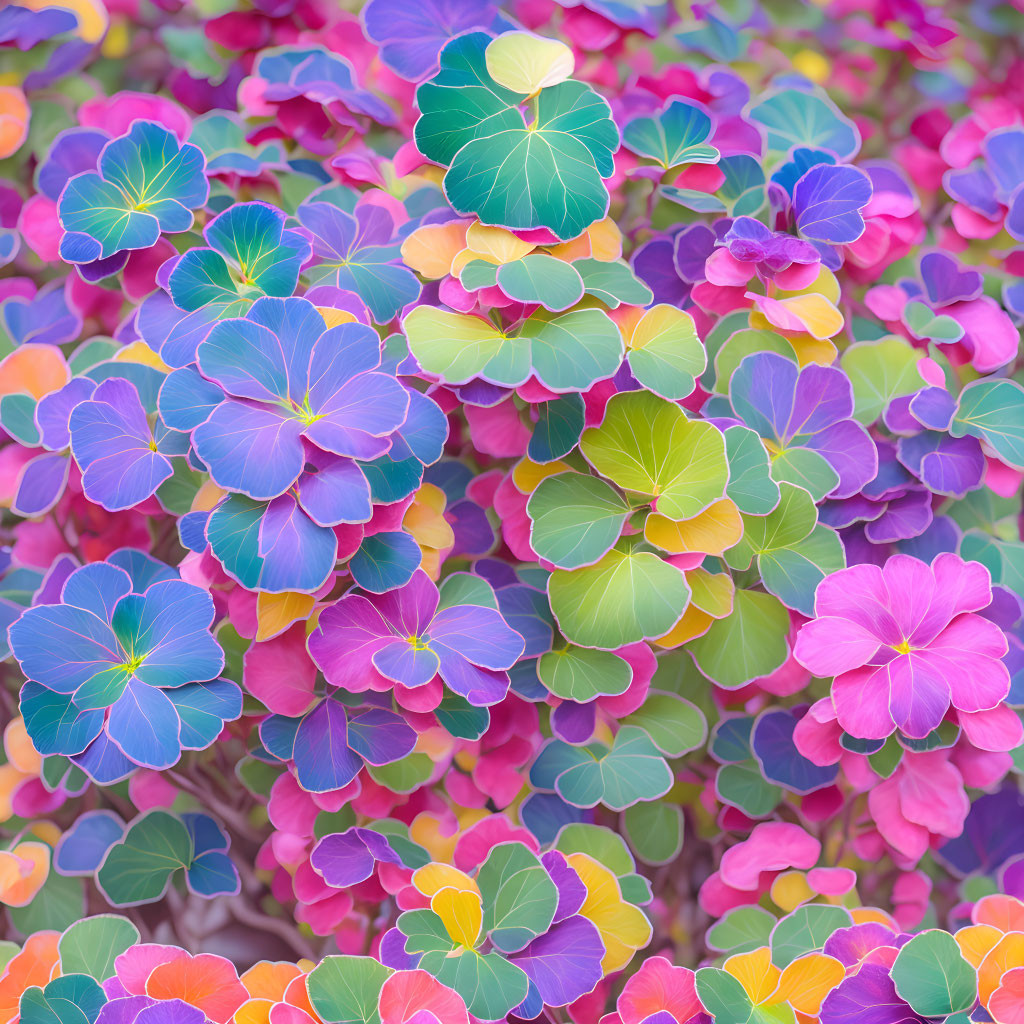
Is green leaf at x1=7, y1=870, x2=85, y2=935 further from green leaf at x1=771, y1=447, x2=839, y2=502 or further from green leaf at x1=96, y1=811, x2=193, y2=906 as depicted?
green leaf at x1=771, y1=447, x2=839, y2=502

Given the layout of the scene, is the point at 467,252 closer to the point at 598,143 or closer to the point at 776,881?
the point at 598,143

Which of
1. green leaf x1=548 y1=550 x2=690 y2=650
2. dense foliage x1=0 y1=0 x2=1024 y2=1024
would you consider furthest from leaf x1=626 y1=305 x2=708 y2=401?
green leaf x1=548 y1=550 x2=690 y2=650

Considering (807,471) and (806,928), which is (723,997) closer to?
(806,928)

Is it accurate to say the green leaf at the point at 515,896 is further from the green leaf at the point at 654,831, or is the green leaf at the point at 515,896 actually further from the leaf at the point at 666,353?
the leaf at the point at 666,353

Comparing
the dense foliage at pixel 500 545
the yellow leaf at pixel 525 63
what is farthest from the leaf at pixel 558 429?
the yellow leaf at pixel 525 63

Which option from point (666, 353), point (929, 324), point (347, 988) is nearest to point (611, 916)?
point (347, 988)
